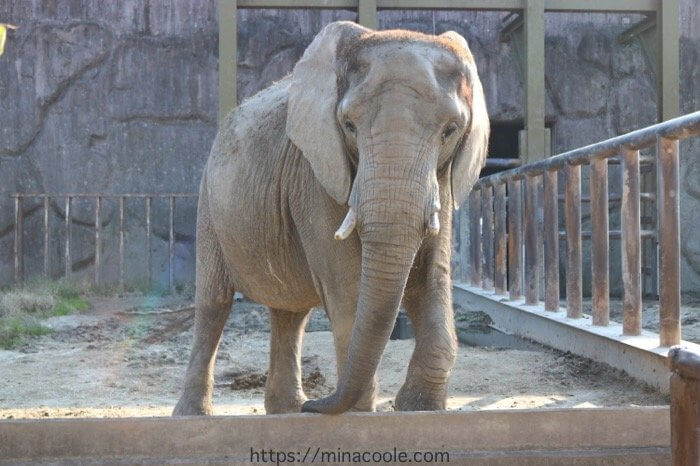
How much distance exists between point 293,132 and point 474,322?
5.01m

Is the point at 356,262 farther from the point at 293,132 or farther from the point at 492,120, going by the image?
the point at 492,120

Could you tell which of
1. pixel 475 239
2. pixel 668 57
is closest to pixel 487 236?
pixel 475 239

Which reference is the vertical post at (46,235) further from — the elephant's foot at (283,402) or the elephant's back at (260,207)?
the elephant's foot at (283,402)

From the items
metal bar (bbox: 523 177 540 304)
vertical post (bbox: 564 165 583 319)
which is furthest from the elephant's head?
metal bar (bbox: 523 177 540 304)

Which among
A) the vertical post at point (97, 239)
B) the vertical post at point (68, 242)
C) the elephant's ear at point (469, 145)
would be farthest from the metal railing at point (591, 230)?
the vertical post at point (68, 242)

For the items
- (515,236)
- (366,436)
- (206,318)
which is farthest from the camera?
(515,236)

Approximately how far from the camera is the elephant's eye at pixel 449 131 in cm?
347

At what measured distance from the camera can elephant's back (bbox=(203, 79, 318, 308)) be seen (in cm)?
442

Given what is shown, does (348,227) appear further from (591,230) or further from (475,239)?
(475,239)

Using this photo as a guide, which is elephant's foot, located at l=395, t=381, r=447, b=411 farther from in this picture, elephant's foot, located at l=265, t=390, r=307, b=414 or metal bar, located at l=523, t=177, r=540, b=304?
metal bar, located at l=523, t=177, r=540, b=304

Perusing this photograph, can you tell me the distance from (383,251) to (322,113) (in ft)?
2.48


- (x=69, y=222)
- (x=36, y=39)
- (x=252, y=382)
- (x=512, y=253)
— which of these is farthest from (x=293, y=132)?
(x=36, y=39)

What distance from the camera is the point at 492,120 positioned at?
463 inches

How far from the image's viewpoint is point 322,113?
147 inches
